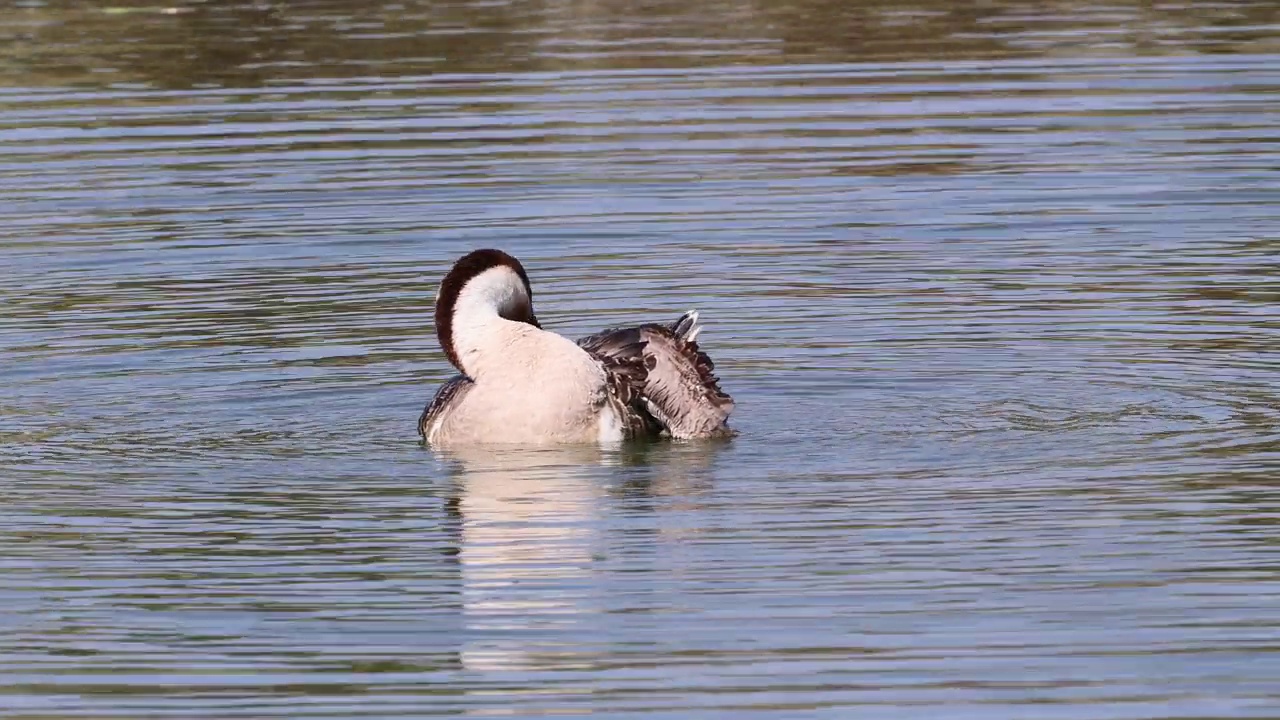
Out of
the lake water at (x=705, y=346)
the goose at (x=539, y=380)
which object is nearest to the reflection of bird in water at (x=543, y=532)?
the lake water at (x=705, y=346)

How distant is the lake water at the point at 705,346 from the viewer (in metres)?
9.46

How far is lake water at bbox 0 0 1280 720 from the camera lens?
372 inches

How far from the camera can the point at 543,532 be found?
36.8 ft

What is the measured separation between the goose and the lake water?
0.52ft

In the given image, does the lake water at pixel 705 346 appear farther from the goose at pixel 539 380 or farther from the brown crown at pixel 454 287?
the brown crown at pixel 454 287

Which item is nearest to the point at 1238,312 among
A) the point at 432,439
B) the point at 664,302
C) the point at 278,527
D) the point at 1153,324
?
the point at 1153,324

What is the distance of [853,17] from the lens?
2861 cm

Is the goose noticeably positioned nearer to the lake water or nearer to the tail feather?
the tail feather

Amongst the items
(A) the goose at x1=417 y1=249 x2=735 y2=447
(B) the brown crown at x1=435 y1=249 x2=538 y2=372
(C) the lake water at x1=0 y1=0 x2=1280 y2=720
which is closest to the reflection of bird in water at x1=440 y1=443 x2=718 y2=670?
(C) the lake water at x1=0 y1=0 x2=1280 y2=720

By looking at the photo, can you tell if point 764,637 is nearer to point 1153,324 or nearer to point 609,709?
point 609,709

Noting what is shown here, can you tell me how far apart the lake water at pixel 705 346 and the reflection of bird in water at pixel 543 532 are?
0.03 meters

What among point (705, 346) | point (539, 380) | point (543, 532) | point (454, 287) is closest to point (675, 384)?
point (539, 380)

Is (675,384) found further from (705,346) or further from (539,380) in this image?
(705,346)

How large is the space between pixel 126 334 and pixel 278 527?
15.8 feet
